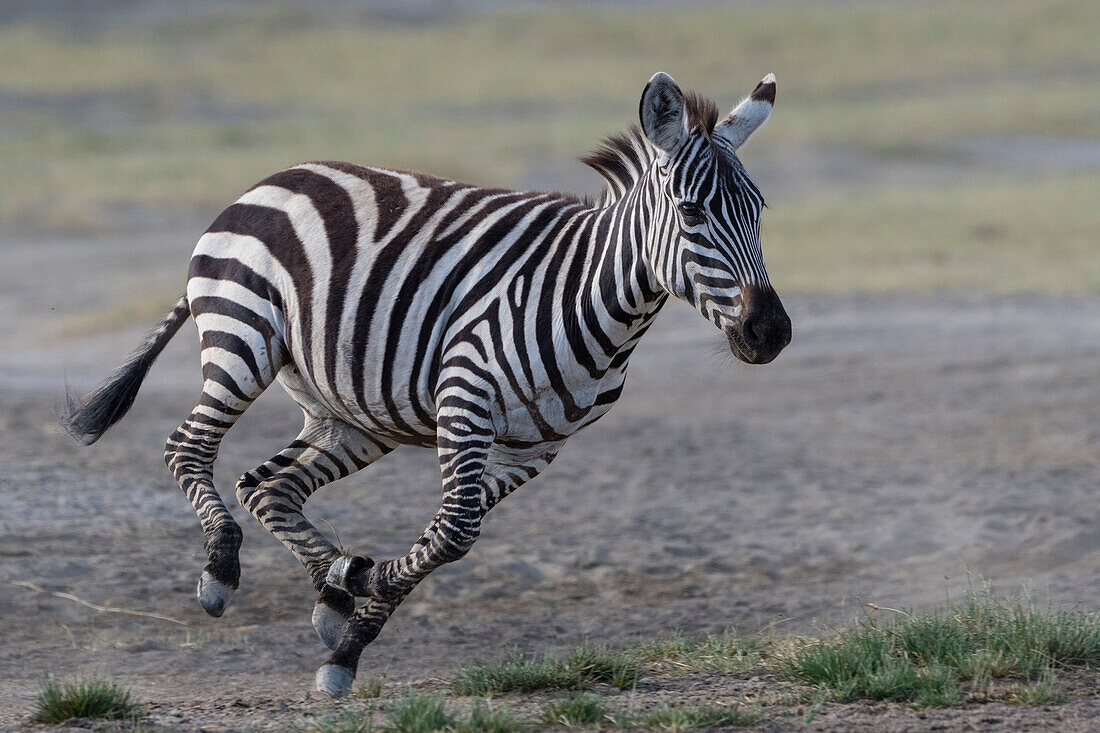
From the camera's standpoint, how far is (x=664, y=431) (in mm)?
10281

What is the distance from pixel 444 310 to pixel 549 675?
4.50 feet

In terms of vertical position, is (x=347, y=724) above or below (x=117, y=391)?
below

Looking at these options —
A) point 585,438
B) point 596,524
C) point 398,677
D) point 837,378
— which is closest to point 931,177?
point 837,378

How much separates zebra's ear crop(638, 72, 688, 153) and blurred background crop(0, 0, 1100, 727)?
718 millimetres

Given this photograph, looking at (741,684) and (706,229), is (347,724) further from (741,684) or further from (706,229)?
(706,229)

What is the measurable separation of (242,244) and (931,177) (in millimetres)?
24507

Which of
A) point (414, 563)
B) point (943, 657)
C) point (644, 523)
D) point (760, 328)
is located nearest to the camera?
point (760, 328)

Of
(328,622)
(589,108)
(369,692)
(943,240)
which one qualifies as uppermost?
(589,108)

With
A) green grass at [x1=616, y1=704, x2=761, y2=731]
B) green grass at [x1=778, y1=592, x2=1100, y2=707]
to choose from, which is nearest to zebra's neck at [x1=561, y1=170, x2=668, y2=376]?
green grass at [x1=616, y1=704, x2=761, y2=731]

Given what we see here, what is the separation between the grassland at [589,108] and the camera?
20.2 metres

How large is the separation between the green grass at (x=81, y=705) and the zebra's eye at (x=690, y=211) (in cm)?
249

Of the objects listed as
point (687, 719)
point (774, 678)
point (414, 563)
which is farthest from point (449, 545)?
point (774, 678)

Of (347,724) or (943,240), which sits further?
(943,240)

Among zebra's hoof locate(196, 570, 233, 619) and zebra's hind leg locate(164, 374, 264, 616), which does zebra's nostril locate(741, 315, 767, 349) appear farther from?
zebra's hoof locate(196, 570, 233, 619)
